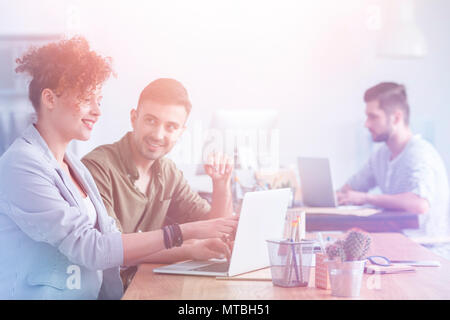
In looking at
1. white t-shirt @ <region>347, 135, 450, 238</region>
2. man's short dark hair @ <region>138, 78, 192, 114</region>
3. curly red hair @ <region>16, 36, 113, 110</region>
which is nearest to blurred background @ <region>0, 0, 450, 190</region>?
white t-shirt @ <region>347, 135, 450, 238</region>

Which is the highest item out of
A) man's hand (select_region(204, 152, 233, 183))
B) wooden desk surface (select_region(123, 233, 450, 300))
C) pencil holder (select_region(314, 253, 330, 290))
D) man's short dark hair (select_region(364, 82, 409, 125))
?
man's short dark hair (select_region(364, 82, 409, 125))

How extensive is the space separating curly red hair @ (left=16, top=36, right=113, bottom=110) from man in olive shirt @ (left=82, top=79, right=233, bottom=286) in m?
0.38

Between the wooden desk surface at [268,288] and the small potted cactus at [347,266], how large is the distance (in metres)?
0.03

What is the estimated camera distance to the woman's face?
5.46ft

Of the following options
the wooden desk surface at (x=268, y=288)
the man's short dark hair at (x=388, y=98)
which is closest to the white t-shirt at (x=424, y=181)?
the man's short dark hair at (x=388, y=98)

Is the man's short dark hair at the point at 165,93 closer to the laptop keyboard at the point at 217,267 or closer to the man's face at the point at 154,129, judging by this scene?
the man's face at the point at 154,129

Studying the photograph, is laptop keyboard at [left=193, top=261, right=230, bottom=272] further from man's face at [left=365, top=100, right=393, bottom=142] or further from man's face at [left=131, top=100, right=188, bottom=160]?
man's face at [left=365, top=100, right=393, bottom=142]

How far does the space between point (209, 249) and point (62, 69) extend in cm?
63

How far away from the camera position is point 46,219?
1450mm

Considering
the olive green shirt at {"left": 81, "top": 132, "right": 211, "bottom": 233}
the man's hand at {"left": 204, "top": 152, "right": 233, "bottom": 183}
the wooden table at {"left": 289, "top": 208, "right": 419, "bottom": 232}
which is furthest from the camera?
the wooden table at {"left": 289, "top": 208, "right": 419, "bottom": 232}

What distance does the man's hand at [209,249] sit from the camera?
166 centimetres
